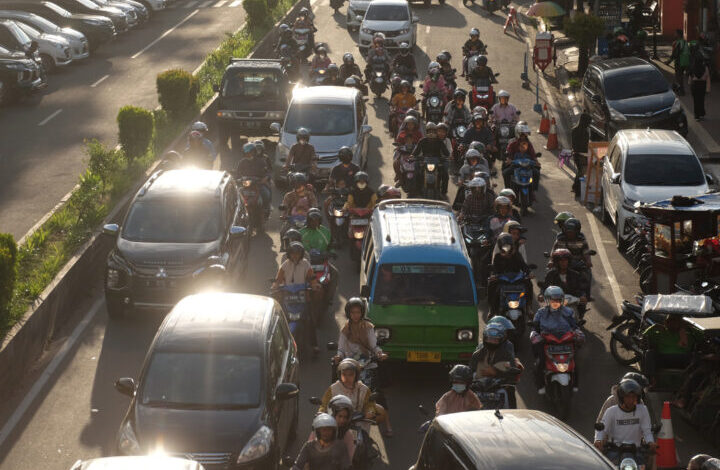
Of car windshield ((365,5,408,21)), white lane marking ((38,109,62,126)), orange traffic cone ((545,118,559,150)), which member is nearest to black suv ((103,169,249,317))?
orange traffic cone ((545,118,559,150))

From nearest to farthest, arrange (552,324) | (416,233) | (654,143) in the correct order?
(552,324)
(416,233)
(654,143)

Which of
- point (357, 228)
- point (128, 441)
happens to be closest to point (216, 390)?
point (128, 441)

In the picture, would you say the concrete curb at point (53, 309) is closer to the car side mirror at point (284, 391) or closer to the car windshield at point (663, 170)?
the car side mirror at point (284, 391)

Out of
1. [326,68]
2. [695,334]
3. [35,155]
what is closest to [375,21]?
[326,68]

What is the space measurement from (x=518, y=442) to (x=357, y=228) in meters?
12.1

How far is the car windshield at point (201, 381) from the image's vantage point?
43.0 feet

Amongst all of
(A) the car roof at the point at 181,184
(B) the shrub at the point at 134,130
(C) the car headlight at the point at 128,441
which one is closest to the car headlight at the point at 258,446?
(C) the car headlight at the point at 128,441

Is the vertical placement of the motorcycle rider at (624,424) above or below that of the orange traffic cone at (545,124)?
above

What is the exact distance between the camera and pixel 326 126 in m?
27.7

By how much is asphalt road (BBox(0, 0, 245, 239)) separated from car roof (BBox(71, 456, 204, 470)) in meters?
14.2

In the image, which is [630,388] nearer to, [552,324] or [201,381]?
[552,324]

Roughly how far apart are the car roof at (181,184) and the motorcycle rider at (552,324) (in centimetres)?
594

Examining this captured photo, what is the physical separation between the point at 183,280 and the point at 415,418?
4496 millimetres

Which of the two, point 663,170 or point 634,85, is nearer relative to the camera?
point 663,170
